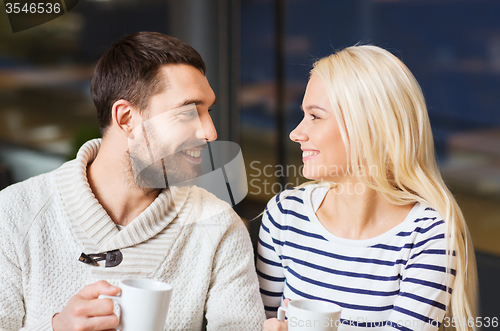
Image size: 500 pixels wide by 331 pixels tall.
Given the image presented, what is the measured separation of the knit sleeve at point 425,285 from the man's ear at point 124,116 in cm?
67

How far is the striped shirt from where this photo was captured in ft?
3.09

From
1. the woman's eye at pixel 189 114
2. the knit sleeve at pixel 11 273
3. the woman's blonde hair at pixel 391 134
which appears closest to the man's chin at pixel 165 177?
the woman's eye at pixel 189 114

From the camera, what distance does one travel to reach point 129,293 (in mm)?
593

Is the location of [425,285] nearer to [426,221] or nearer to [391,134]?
[426,221]

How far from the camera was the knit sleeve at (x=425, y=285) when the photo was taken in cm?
93

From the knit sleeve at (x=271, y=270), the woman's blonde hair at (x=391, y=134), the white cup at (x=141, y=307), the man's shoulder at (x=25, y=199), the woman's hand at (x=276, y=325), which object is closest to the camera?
the white cup at (x=141, y=307)

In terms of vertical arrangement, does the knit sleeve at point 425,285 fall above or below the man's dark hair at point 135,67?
below

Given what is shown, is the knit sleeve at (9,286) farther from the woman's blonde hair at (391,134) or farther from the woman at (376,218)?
the woman's blonde hair at (391,134)

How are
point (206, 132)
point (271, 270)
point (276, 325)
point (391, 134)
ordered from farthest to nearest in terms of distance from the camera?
1. point (271, 270)
2. point (391, 134)
3. point (206, 132)
4. point (276, 325)

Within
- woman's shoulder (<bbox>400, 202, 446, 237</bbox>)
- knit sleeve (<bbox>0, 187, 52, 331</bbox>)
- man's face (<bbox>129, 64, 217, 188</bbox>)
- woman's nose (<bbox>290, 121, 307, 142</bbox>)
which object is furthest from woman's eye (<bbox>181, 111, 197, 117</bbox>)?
woman's shoulder (<bbox>400, 202, 446, 237</bbox>)

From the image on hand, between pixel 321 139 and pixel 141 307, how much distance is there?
1.86ft

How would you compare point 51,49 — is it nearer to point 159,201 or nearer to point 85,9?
point 85,9

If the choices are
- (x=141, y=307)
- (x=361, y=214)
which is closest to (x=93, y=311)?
(x=141, y=307)

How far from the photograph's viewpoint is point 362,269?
101cm
